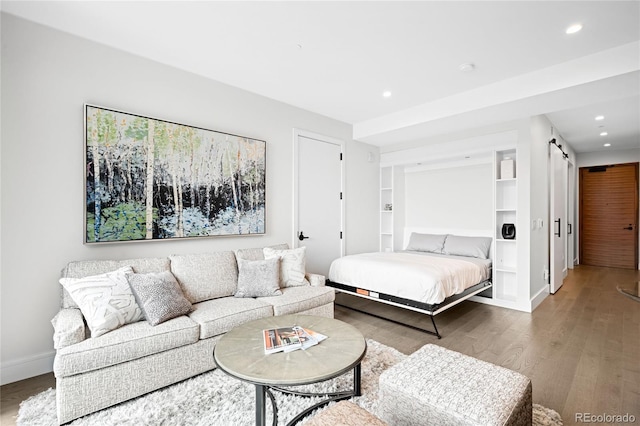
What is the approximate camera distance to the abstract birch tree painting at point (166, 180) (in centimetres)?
251

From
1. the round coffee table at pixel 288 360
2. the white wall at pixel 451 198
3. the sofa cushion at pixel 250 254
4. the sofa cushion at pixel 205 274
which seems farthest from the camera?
the white wall at pixel 451 198

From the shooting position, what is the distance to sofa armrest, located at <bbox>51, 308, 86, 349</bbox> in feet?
5.89

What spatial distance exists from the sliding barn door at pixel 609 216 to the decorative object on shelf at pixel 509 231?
448cm

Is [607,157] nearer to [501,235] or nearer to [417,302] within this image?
[501,235]

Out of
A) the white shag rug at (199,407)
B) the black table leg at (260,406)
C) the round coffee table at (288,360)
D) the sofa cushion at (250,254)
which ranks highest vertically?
the sofa cushion at (250,254)

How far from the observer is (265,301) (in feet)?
8.91

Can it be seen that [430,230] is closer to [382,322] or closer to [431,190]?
[431,190]

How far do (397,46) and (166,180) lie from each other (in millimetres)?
2402

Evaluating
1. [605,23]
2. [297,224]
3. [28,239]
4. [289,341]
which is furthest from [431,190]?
[28,239]

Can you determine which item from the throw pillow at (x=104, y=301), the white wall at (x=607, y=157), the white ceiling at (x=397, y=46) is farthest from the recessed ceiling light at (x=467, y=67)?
the white wall at (x=607, y=157)

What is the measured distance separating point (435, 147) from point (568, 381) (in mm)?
3298

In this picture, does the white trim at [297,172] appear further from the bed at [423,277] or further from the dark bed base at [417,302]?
the dark bed base at [417,302]

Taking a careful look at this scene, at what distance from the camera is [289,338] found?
180cm

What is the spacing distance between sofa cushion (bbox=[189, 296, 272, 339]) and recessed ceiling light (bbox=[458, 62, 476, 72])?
2849mm
